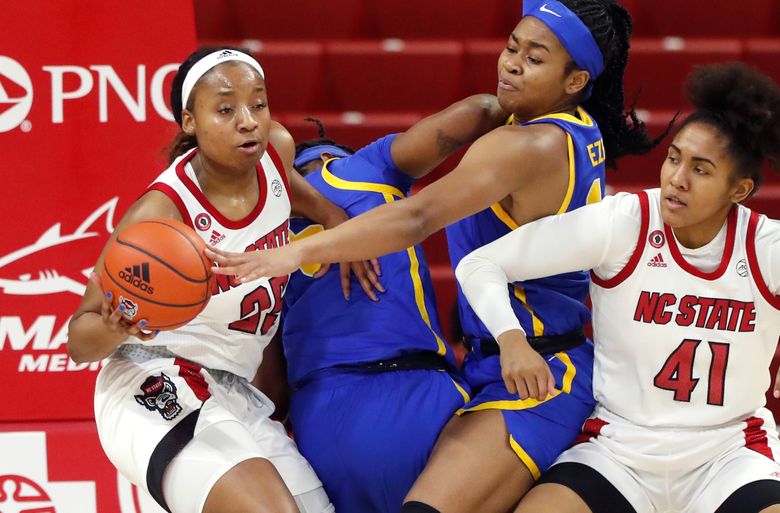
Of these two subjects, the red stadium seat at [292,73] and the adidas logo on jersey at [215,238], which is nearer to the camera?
the adidas logo on jersey at [215,238]

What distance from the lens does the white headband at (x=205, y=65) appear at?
279 cm

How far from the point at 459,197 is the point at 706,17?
3.49m

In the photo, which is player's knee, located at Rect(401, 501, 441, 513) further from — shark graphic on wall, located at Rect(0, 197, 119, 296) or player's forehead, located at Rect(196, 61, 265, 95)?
shark graphic on wall, located at Rect(0, 197, 119, 296)

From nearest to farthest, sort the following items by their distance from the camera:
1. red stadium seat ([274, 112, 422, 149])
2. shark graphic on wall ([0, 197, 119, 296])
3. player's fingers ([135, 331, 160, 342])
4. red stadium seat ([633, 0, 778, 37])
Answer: player's fingers ([135, 331, 160, 342]) → shark graphic on wall ([0, 197, 119, 296]) → red stadium seat ([274, 112, 422, 149]) → red stadium seat ([633, 0, 778, 37])

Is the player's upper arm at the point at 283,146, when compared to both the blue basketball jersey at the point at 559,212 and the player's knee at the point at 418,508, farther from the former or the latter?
the player's knee at the point at 418,508

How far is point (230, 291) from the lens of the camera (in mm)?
2750

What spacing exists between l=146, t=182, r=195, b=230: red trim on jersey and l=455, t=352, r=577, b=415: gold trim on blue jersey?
85cm

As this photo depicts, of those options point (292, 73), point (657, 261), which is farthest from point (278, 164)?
point (292, 73)

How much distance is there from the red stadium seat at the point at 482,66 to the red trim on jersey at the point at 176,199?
2.85 meters

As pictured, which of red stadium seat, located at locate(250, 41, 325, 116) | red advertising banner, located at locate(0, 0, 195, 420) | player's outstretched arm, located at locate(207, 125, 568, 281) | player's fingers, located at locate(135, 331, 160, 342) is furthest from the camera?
red stadium seat, located at locate(250, 41, 325, 116)

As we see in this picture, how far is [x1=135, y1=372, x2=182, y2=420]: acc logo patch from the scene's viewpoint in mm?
2664

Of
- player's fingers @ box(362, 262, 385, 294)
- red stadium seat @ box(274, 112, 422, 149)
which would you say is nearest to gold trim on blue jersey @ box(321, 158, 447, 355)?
player's fingers @ box(362, 262, 385, 294)

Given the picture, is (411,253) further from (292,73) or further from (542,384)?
(292,73)

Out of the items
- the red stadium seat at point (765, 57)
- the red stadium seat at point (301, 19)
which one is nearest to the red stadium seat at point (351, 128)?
the red stadium seat at point (301, 19)
